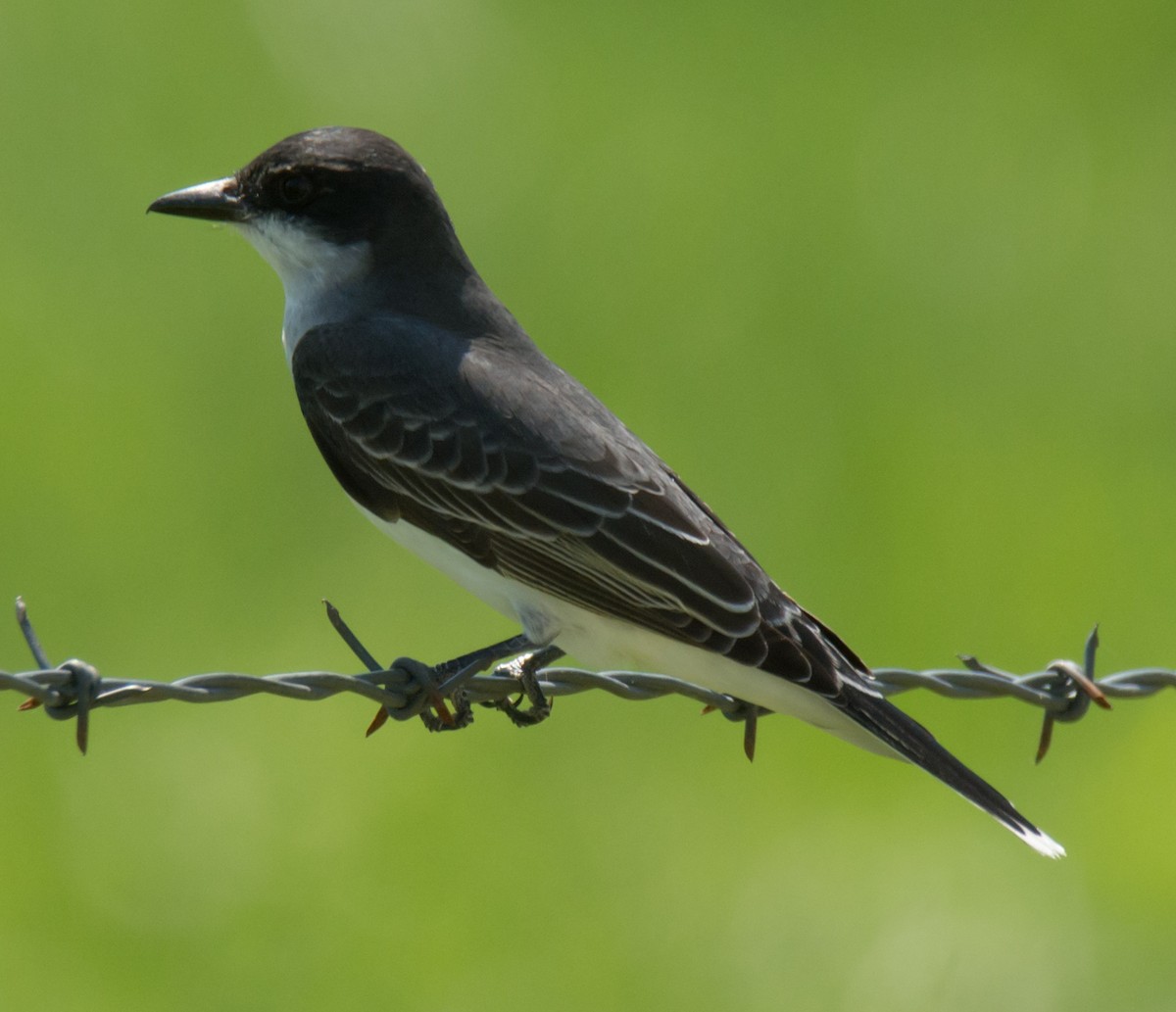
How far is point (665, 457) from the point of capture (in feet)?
34.1

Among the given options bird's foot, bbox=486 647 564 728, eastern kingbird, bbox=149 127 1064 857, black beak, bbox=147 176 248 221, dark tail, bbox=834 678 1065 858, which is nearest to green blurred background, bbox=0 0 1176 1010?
bird's foot, bbox=486 647 564 728

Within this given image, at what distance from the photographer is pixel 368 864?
8.35 m

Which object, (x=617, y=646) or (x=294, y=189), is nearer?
(x=617, y=646)

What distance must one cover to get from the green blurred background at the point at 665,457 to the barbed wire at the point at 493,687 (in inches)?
98.8

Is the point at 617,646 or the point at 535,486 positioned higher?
the point at 535,486

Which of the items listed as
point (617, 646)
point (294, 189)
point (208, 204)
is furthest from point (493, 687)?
point (208, 204)

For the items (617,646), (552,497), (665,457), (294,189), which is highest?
(665,457)

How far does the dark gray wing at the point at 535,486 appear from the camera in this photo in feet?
19.0

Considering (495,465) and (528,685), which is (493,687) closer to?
(528,685)

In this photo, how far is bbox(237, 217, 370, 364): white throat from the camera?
6902 millimetres

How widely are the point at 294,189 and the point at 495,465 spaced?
140 centimetres

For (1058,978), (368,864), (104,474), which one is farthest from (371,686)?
(104,474)

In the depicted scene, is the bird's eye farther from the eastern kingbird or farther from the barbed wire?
the barbed wire

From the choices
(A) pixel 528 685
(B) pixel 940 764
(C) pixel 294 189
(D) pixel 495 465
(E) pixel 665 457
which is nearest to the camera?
(B) pixel 940 764
